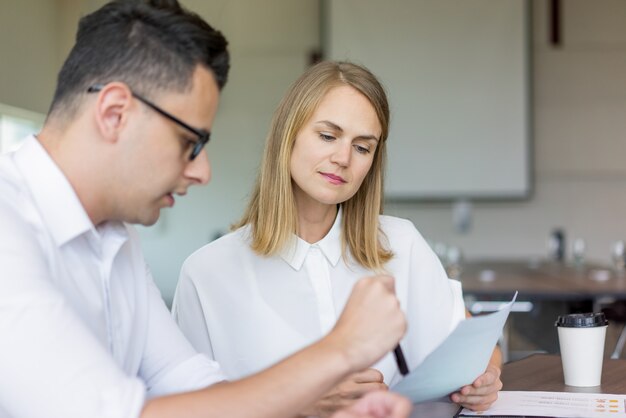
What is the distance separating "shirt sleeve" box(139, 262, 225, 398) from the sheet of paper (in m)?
0.56

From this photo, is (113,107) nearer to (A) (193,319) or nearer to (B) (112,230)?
(B) (112,230)

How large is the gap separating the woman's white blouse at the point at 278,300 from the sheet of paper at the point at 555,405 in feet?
1.13

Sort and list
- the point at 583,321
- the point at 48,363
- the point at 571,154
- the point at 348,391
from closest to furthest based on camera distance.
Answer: the point at 48,363 → the point at 348,391 → the point at 583,321 → the point at 571,154

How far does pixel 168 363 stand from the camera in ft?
5.11

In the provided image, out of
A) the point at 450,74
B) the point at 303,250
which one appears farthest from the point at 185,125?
the point at 450,74

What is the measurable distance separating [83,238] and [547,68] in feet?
22.8

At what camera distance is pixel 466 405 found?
181 centimetres

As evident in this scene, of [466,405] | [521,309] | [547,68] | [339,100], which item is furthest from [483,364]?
[547,68]

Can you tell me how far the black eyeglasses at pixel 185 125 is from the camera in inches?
49.5

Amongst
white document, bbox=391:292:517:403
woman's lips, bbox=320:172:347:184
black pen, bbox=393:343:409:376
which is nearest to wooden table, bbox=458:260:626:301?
woman's lips, bbox=320:172:347:184

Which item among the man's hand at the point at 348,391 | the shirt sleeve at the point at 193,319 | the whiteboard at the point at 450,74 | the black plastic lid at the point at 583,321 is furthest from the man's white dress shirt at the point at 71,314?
the whiteboard at the point at 450,74

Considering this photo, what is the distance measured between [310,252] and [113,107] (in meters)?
1.00

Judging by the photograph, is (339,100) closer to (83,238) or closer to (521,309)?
(83,238)

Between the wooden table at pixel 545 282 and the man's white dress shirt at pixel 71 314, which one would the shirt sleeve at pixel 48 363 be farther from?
the wooden table at pixel 545 282
